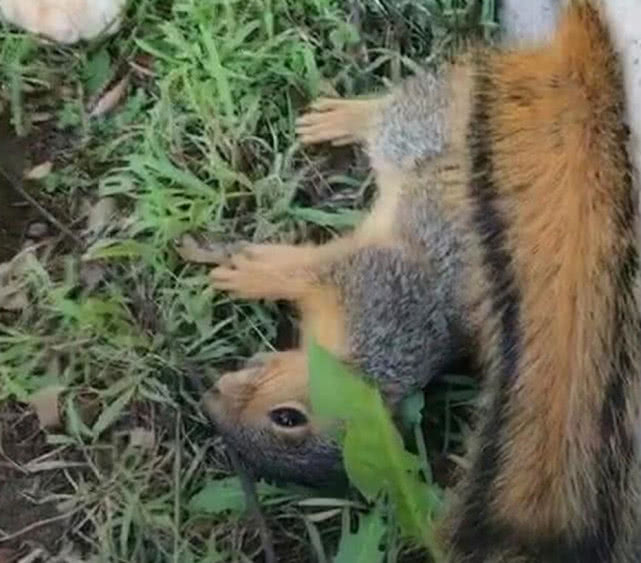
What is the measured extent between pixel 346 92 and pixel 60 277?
0.52 m

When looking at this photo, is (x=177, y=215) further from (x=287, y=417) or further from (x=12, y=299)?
(x=287, y=417)

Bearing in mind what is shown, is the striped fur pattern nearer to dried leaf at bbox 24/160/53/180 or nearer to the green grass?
the green grass

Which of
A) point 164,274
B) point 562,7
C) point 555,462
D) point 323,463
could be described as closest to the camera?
point 555,462

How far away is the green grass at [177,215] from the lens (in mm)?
2418

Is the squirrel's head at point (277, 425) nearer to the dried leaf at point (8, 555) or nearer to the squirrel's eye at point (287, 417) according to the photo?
the squirrel's eye at point (287, 417)

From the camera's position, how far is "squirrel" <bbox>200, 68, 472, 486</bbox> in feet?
7.75

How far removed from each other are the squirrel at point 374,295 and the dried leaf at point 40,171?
304mm

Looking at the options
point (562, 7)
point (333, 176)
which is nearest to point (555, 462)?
point (562, 7)

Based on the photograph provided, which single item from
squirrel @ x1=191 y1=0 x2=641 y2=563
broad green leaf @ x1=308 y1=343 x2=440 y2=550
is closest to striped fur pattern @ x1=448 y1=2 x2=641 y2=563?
squirrel @ x1=191 y1=0 x2=641 y2=563

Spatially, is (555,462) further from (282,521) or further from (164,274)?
(164,274)

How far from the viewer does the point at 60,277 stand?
101 inches

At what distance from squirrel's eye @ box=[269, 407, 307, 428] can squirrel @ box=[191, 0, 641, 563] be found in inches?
14.4

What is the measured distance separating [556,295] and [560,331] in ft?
0.13

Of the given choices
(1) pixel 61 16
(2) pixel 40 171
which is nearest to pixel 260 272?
(2) pixel 40 171
